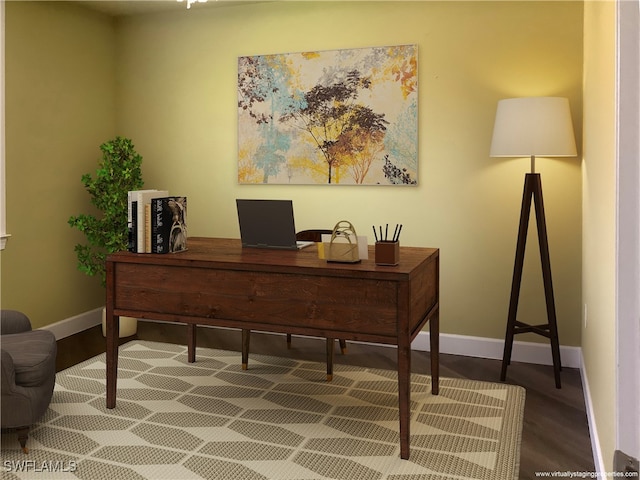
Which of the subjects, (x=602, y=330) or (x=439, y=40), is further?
(x=439, y=40)

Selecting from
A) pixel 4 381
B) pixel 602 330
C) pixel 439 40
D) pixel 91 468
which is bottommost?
pixel 91 468

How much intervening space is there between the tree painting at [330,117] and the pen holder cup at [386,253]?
5.71 feet

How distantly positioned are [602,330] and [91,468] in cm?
220

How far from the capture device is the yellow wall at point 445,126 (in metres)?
4.14

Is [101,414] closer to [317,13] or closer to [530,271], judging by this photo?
[530,271]

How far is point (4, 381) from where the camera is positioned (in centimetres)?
274

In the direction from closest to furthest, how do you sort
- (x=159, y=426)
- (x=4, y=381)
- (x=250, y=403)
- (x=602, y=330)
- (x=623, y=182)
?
(x=623, y=182) < (x=602, y=330) < (x=4, y=381) < (x=159, y=426) < (x=250, y=403)

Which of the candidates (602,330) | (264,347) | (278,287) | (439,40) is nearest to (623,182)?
(602,330)

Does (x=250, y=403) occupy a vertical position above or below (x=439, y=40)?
below

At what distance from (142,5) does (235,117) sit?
3.72ft

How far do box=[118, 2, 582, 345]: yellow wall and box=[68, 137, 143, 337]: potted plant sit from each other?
519 mm

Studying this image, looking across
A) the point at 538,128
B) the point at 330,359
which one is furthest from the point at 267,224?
the point at 538,128

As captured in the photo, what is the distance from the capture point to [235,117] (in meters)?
4.98

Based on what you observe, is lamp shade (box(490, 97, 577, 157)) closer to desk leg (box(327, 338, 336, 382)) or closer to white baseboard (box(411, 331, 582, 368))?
white baseboard (box(411, 331, 582, 368))
